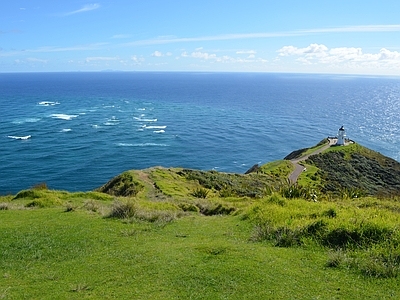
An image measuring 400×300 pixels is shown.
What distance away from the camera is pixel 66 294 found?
10859 mm

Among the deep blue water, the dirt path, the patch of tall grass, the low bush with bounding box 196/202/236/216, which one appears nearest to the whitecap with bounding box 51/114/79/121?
the deep blue water

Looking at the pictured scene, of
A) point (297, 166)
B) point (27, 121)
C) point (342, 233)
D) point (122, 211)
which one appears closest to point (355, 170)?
point (297, 166)

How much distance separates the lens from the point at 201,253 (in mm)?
13672

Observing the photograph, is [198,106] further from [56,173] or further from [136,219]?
[136,219]

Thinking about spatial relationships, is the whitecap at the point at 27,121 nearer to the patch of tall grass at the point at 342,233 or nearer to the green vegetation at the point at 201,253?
the green vegetation at the point at 201,253

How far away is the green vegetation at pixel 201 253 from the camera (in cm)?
1100

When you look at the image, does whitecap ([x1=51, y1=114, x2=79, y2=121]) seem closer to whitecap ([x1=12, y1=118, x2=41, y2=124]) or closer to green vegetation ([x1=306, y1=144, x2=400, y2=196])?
whitecap ([x1=12, y1=118, x2=41, y2=124])

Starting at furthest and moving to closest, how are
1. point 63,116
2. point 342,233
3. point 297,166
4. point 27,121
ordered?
point 63,116
point 27,121
point 297,166
point 342,233

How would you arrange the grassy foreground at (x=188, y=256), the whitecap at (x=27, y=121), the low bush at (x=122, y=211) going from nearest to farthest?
the grassy foreground at (x=188, y=256) → the low bush at (x=122, y=211) → the whitecap at (x=27, y=121)

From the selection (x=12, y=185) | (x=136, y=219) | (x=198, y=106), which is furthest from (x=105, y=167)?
(x=198, y=106)

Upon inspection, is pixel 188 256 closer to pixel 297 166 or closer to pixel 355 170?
pixel 297 166

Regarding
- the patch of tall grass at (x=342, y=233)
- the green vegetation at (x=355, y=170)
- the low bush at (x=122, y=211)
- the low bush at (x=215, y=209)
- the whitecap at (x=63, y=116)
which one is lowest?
the green vegetation at (x=355, y=170)

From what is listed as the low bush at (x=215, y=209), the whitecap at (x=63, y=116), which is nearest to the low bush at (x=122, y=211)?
the low bush at (x=215, y=209)

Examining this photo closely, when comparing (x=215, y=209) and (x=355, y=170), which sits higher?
(x=215, y=209)
